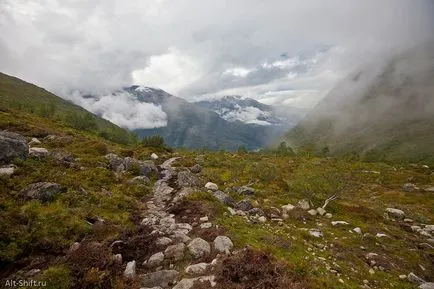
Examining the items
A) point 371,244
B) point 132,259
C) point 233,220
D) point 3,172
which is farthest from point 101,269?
point 371,244

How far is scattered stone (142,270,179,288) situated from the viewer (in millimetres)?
14220

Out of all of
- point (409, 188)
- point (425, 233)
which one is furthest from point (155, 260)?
point (409, 188)

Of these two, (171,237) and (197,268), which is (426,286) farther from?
(171,237)

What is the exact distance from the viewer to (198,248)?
17.1m

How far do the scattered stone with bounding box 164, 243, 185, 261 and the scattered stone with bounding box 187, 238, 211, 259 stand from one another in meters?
0.43

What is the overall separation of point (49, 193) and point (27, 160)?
8124mm

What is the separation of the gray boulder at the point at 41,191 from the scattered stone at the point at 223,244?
11343mm

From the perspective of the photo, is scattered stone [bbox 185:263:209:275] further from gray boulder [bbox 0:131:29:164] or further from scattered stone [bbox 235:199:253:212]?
gray boulder [bbox 0:131:29:164]

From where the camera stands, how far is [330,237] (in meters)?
26.1

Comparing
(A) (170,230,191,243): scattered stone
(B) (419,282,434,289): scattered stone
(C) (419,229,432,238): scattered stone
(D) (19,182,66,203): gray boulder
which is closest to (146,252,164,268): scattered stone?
(A) (170,230,191,243): scattered stone

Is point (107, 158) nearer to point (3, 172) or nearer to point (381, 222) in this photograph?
point (3, 172)

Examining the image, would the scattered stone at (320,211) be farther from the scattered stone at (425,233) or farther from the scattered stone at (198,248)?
the scattered stone at (198,248)

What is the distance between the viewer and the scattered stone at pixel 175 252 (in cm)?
1656

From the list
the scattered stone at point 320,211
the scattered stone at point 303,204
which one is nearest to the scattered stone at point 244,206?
the scattered stone at point 303,204
